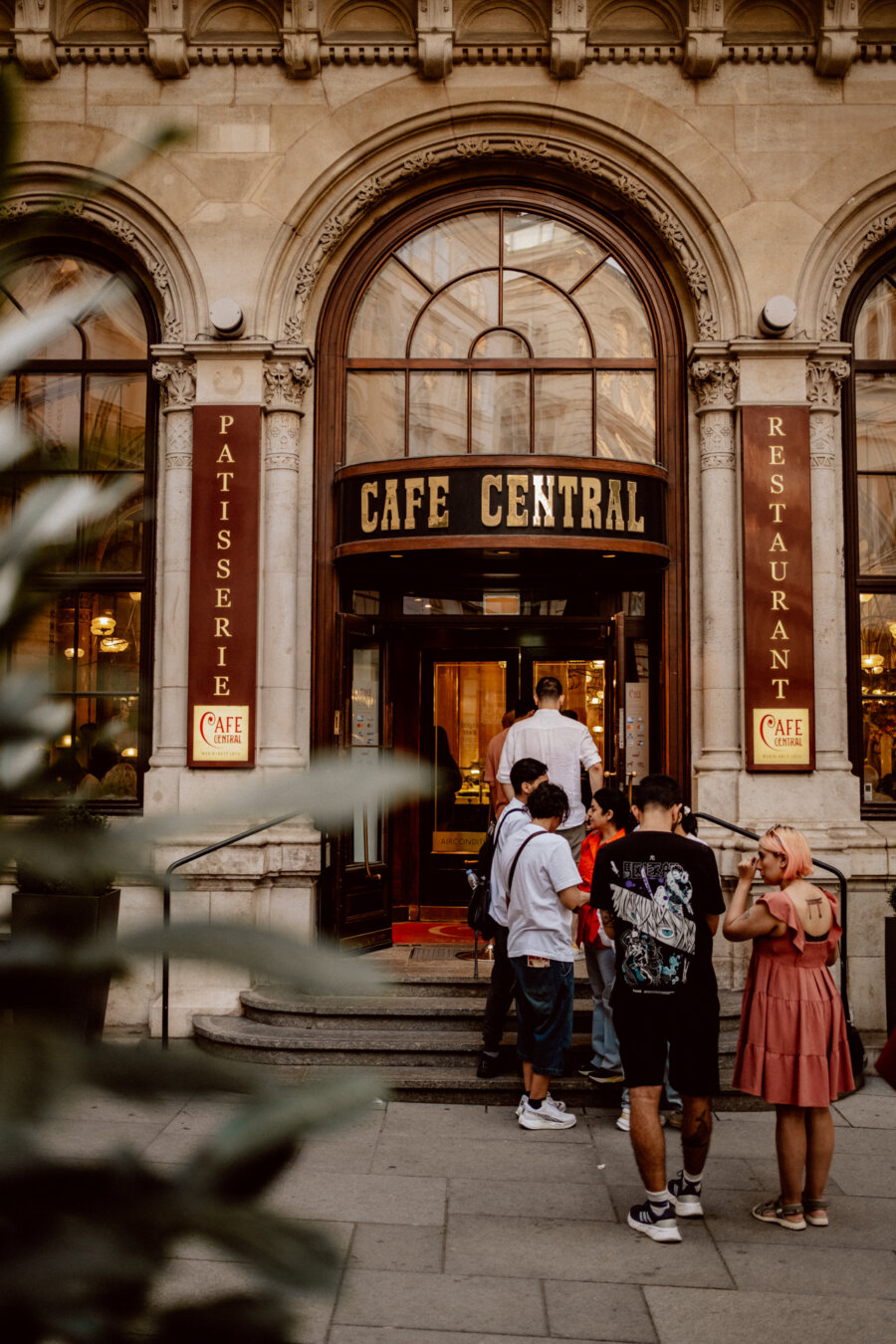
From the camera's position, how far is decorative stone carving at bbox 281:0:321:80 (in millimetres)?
8781

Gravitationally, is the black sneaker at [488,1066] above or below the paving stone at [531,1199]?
above

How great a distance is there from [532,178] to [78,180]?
9591 mm

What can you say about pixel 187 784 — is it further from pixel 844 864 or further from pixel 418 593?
pixel 844 864

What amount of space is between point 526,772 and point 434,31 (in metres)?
5.96

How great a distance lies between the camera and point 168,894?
34.7 inches

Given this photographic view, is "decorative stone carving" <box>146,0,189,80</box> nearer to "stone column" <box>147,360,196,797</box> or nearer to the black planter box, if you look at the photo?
"stone column" <box>147,360,196,797</box>

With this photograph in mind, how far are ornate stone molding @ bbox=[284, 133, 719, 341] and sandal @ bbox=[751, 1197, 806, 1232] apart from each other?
6330 mm

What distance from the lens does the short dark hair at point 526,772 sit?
687 centimetres

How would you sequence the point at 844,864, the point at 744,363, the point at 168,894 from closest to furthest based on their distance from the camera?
1. the point at 168,894
2. the point at 844,864
3. the point at 744,363

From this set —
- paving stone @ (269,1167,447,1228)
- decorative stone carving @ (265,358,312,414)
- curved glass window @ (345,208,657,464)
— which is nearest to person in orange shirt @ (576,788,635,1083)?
paving stone @ (269,1167,447,1228)

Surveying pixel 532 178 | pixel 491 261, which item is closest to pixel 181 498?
pixel 491 261

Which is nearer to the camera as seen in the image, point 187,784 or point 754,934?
point 754,934

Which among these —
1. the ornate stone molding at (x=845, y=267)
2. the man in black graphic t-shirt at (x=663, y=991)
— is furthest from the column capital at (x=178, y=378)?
the man in black graphic t-shirt at (x=663, y=991)

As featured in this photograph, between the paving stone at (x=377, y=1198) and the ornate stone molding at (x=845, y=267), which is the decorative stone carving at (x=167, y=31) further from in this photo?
the paving stone at (x=377, y=1198)
